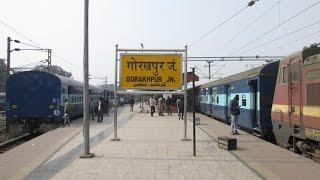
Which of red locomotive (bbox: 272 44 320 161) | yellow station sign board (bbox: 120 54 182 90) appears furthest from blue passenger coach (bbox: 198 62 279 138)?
yellow station sign board (bbox: 120 54 182 90)

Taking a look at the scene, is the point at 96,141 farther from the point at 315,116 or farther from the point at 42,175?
the point at 315,116

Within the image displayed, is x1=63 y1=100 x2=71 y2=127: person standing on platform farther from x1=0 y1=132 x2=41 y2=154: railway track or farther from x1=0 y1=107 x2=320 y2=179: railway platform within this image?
x1=0 y1=107 x2=320 y2=179: railway platform

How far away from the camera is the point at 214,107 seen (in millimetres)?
35562

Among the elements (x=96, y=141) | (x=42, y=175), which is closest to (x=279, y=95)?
(x=96, y=141)

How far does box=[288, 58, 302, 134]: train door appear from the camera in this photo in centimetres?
1409

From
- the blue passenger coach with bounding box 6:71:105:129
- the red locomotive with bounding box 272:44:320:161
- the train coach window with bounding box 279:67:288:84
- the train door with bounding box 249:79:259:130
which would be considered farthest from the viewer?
the blue passenger coach with bounding box 6:71:105:129

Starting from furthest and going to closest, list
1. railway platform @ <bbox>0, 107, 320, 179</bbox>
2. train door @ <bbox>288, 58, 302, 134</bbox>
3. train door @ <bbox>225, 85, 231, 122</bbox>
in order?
train door @ <bbox>225, 85, 231, 122</bbox> < train door @ <bbox>288, 58, 302, 134</bbox> < railway platform @ <bbox>0, 107, 320, 179</bbox>

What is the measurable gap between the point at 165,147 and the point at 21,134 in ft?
45.0

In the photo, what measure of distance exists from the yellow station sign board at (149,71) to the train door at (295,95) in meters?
5.15

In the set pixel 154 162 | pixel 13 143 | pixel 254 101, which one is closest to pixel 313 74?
pixel 154 162

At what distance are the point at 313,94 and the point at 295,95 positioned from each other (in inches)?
61.6

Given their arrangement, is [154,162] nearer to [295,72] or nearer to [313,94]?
[313,94]

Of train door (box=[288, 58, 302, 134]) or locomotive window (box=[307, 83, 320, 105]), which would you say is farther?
train door (box=[288, 58, 302, 134])

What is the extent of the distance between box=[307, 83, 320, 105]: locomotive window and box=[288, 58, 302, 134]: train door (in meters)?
0.78
